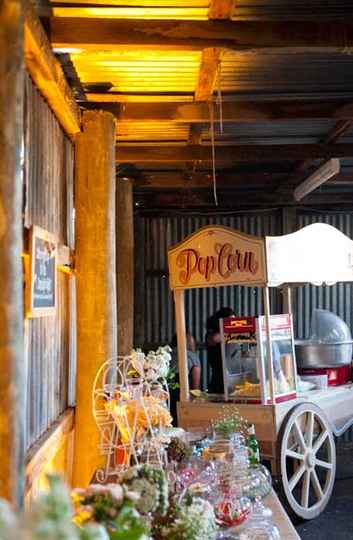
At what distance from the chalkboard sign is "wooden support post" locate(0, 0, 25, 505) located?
0.90 meters

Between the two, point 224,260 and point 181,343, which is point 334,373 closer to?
point 181,343

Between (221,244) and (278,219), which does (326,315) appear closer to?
(278,219)

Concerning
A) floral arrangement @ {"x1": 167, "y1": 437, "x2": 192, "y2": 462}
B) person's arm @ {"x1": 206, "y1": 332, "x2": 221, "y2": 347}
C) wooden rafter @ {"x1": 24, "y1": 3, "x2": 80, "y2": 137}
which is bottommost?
floral arrangement @ {"x1": 167, "y1": 437, "x2": 192, "y2": 462}

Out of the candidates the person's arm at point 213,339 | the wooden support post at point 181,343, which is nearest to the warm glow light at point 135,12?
the wooden support post at point 181,343

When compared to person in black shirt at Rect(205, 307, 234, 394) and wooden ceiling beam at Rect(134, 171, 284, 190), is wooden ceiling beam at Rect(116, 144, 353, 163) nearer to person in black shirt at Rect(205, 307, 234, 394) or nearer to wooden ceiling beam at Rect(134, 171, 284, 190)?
wooden ceiling beam at Rect(134, 171, 284, 190)

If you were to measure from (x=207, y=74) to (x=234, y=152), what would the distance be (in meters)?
2.96

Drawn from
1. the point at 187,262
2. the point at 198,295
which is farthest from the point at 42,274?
the point at 198,295

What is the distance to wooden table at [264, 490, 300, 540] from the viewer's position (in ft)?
11.5

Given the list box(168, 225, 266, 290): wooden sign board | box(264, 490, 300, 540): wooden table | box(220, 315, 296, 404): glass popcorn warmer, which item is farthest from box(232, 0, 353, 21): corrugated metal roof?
box(264, 490, 300, 540): wooden table

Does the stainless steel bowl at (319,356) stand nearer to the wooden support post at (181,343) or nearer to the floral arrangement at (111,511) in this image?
the wooden support post at (181,343)

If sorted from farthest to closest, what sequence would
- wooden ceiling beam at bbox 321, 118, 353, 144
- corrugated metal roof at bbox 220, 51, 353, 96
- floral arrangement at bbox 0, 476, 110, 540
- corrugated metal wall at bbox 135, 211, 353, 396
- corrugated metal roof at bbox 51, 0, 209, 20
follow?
corrugated metal wall at bbox 135, 211, 353, 396
wooden ceiling beam at bbox 321, 118, 353, 144
corrugated metal roof at bbox 220, 51, 353, 96
corrugated metal roof at bbox 51, 0, 209, 20
floral arrangement at bbox 0, 476, 110, 540

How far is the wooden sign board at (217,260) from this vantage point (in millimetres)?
6496

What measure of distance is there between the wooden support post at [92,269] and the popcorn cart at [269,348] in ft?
3.95

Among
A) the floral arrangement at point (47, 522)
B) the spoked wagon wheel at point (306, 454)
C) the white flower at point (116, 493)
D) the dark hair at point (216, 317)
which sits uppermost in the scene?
the dark hair at point (216, 317)
